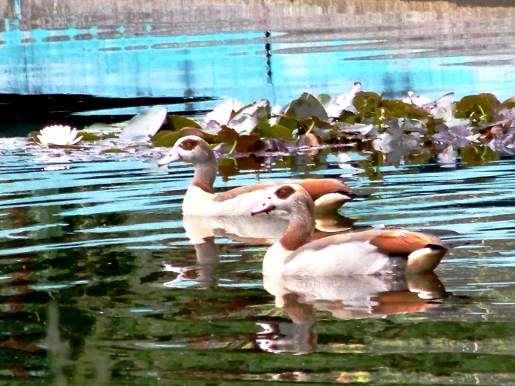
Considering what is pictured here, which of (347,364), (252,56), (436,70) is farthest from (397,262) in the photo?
(252,56)

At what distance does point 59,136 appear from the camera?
1764 cm

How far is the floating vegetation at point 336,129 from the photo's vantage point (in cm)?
1648

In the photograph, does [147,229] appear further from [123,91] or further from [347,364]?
[123,91]

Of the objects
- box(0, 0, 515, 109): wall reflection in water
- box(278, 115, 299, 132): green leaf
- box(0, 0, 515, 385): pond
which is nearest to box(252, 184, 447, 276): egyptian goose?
box(0, 0, 515, 385): pond

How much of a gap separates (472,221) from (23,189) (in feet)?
16.6

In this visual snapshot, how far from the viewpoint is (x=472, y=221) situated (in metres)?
11.1

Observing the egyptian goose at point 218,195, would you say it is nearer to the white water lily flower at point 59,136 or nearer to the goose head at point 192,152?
the goose head at point 192,152

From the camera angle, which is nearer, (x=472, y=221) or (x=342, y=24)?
(x=472, y=221)

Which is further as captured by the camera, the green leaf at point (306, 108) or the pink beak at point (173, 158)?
the green leaf at point (306, 108)

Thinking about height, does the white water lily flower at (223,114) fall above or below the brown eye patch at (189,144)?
below

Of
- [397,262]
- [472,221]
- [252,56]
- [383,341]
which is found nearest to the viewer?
[383,341]

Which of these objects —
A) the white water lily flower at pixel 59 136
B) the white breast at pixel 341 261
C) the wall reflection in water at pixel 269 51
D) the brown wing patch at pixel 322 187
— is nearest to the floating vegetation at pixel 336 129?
the white water lily flower at pixel 59 136

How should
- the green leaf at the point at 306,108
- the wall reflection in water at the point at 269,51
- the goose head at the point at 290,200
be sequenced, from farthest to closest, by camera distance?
1. the wall reflection in water at the point at 269,51
2. the green leaf at the point at 306,108
3. the goose head at the point at 290,200

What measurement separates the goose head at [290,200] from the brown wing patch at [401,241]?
79 cm
